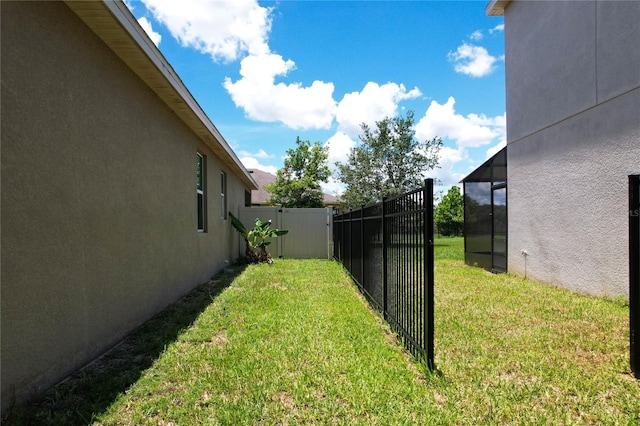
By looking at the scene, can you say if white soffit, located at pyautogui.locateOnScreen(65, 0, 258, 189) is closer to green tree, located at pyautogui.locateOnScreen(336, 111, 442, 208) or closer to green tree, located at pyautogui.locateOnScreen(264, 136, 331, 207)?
green tree, located at pyautogui.locateOnScreen(336, 111, 442, 208)

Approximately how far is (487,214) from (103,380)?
31.3 ft

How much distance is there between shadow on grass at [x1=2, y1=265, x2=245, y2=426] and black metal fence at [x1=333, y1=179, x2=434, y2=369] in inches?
100

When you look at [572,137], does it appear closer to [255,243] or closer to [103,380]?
[103,380]

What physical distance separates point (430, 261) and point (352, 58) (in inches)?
424

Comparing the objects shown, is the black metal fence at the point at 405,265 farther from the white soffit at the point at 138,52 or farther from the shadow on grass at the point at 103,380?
the white soffit at the point at 138,52

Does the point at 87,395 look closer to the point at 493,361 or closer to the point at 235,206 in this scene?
the point at 493,361

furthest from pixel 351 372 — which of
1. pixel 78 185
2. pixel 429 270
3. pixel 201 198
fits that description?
pixel 201 198

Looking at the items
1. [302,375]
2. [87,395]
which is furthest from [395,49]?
[87,395]

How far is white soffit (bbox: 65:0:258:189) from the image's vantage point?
118 inches

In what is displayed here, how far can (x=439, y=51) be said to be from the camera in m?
11.1

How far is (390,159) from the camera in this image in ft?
67.4

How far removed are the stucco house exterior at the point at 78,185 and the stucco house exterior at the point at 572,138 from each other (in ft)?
22.2

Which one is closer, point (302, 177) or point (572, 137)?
point (572, 137)

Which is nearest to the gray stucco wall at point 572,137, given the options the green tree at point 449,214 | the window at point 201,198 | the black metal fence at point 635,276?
the black metal fence at point 635,276
